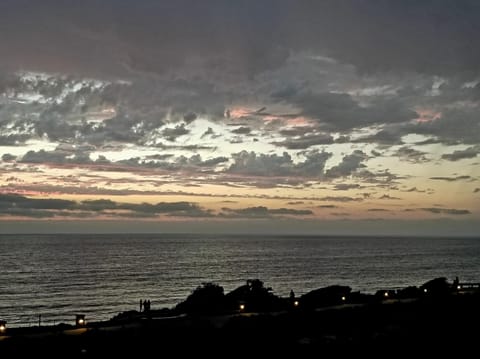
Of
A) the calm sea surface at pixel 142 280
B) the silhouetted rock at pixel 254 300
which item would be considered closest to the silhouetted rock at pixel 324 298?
the silhouetted rock at pixel 254 300

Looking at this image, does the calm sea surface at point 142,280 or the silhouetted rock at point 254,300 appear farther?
the calm sea surface at point 142,280

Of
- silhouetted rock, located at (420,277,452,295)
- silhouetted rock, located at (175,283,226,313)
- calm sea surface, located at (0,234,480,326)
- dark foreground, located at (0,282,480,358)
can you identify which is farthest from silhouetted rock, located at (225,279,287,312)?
calm sea surface, located at (0,234,480,326)

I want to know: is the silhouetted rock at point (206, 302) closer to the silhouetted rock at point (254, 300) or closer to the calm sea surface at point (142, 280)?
the silhouetted rock at point (254, 300)

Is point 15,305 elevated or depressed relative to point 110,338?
depressed

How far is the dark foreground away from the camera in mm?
28484

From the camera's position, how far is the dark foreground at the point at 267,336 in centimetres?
2848

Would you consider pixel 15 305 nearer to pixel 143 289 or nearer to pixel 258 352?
pixel 143 289

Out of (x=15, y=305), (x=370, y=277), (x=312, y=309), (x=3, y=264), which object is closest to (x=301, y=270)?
(x=370, y=277)

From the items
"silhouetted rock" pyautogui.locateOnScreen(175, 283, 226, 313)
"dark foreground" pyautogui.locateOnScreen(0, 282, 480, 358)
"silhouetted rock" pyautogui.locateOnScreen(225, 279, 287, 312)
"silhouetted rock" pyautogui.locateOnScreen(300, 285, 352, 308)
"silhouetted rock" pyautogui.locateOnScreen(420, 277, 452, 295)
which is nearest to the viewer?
"dark foreground" pyautogui.locateOnScreen(0, 282, 480, 358)

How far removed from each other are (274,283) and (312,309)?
62.1 m

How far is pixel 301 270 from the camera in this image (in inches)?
5034

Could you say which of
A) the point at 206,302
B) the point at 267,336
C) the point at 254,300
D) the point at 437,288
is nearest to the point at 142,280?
the point at 254,300

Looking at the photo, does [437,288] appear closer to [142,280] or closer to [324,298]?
[324,298]

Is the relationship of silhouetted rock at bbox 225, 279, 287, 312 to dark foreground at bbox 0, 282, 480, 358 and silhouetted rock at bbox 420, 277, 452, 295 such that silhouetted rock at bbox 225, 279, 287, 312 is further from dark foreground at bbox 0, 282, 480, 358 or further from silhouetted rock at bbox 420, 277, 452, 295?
silhouetted rock at bbox 420, 277, 452, 295
